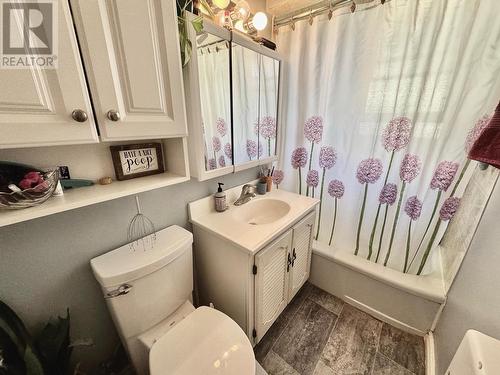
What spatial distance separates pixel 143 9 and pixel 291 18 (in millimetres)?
1151

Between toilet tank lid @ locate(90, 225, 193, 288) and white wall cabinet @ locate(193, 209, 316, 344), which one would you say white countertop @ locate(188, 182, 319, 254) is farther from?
toilet tank lid @ locate(90, 225, 193, 288)

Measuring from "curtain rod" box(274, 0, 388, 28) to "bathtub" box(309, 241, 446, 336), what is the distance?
1674 mm

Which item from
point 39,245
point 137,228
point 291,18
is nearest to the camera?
point 39,245

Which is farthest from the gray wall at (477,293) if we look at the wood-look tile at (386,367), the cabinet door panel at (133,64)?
the cabinet door panel at (133,64)

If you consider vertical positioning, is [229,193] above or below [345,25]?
below

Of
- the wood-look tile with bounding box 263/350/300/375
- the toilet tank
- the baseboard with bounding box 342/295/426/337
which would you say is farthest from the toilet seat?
the baseboard with bounding box 342/295/426/337

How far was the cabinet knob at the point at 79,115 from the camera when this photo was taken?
55 centimetres

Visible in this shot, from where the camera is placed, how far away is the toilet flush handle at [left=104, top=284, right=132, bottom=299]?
77 cm

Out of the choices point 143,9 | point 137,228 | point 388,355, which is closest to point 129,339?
point 137,228

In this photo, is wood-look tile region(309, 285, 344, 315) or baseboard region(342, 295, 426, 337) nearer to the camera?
baseboard region(342, 295, 426, 337)

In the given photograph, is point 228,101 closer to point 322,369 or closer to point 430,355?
point 322,369

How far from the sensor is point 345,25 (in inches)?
47.7

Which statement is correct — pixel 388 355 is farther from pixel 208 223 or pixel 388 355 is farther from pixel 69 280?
pixel 69 280

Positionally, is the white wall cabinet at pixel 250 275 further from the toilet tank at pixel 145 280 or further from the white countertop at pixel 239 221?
the toilet tank at pixel 145 280
